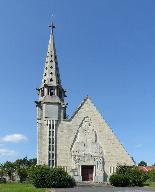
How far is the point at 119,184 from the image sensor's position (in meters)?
37.3

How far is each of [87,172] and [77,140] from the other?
385 cm

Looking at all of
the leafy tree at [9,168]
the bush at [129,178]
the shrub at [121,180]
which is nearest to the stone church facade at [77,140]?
the leafy tree at [9,168]

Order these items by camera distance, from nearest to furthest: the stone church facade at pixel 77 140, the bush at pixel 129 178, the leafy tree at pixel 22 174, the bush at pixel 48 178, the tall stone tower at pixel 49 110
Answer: the bush at pixel 48 178 < the bush at pixel 129 178 < the tall stone tower at pixel 49 110 < the stone church facade at pixel 77 140 < the leafy tree at pixel 22 174

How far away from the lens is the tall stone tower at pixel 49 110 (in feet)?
140

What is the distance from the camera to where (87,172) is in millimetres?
43781

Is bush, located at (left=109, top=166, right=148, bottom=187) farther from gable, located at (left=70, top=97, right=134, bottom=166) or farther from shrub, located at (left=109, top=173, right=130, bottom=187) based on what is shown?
gable, located at (left=70, top=97, right=134, bottom=166)

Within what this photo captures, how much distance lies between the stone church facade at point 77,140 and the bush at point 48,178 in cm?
799

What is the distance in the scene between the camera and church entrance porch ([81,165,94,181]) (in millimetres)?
43747

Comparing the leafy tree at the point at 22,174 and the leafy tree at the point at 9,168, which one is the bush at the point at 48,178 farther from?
the leafy tree at the point at 9,168

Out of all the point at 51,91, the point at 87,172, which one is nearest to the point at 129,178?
the point at 87,172

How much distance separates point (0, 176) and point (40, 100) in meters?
10.3

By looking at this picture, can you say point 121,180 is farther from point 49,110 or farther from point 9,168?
point 9,168

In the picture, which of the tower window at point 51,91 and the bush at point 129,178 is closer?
the bush at point 129,178

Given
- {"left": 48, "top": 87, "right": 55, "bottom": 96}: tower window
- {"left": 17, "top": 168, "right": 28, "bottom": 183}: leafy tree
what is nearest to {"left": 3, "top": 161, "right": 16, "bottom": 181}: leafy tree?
{"left": 17, "top": 168, "right": 28, "bottom": 183}: leafy tree
